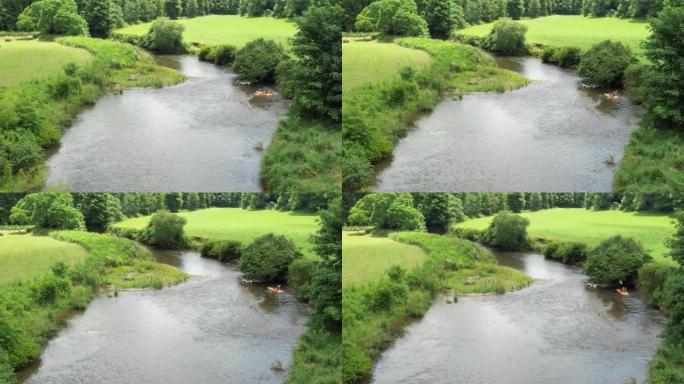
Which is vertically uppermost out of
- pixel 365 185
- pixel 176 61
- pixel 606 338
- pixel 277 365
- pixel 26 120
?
pixel 176 61

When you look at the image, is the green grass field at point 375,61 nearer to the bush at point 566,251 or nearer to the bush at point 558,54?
the bush at point 558,54

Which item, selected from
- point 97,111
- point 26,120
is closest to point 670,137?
point 97,111

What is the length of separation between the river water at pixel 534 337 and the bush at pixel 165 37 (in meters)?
5.56

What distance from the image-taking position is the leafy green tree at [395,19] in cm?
1061

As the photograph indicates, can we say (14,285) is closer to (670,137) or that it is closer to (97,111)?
(97,111)

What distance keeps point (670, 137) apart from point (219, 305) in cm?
693

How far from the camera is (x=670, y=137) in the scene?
992cm

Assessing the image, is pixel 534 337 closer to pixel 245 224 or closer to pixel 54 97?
pixel 245 224

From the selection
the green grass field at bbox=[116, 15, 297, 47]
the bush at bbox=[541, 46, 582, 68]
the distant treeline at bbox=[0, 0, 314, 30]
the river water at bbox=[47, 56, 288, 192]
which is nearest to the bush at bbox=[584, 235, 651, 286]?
the bush at bbox=[541, 46, 582, 68]

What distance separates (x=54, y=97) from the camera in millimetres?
10547

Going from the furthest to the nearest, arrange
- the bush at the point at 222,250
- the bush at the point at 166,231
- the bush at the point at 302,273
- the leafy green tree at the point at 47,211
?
the bush at the point at 222,250
the bush at the point at 302,273
the bush at the point at 166,231
the leafy green tree at the point at 47,211

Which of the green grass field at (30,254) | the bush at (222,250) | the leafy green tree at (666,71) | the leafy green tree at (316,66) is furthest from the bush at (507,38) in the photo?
the green grass field at (30,254)

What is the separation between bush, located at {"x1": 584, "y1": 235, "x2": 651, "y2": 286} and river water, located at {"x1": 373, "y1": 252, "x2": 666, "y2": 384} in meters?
0.19

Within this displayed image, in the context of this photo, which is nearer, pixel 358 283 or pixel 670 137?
pixel 670 137
